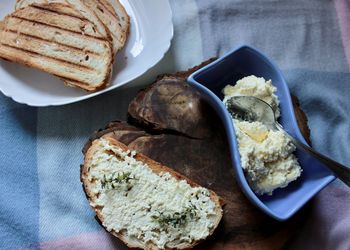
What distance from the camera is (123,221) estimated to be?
161 centimetres

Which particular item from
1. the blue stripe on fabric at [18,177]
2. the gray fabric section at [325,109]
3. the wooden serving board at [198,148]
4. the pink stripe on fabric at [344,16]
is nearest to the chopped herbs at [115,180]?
the wooden serving board at [198,148]

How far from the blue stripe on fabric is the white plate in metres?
0.08

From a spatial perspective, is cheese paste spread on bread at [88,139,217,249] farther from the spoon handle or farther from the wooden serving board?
the spoon handle

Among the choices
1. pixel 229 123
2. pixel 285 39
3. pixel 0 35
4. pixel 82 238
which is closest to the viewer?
pixel 229 123

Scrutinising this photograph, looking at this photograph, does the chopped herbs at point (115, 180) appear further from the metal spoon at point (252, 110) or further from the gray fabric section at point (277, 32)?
the gray fabric section at point (277, 32)

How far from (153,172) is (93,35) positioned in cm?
51

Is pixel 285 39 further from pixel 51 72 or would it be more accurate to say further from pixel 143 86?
pixel 51 72

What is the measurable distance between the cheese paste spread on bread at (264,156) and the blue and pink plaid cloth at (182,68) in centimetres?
23

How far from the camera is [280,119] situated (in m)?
1.71

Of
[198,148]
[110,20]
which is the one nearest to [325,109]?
[198,148]

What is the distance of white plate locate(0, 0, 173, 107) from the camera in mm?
1777

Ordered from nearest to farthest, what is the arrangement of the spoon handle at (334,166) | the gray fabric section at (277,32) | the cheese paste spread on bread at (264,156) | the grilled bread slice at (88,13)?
the spoon handle at (334,166) → the cheese paste spread on bread at (264,156) → the grilled bread slice at (88,13) → the gray fabric section at (277,32)

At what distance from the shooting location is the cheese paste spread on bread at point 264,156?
158 centimetres

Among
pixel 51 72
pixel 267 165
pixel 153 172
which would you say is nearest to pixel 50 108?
pixel 51 72
